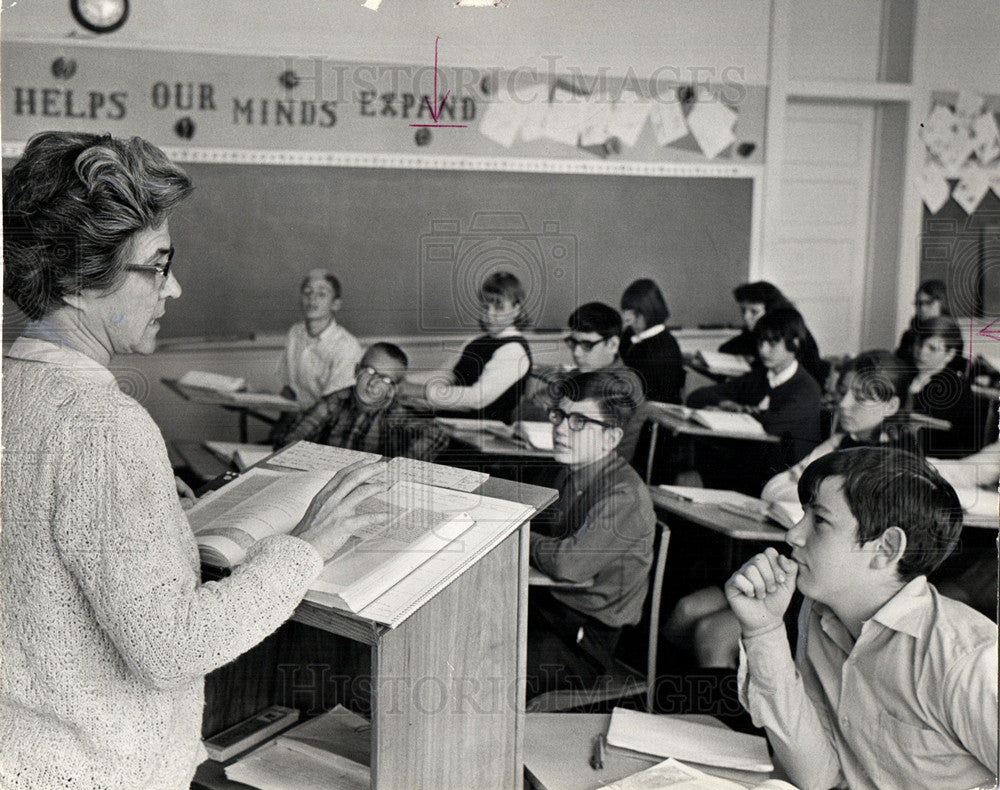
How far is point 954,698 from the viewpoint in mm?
1928

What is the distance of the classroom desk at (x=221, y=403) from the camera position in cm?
433

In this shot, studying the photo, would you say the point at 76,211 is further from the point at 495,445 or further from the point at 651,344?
the point at 651,344

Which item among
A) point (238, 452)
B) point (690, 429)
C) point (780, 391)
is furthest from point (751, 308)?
point (238, 452)

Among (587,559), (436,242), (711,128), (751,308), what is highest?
(711,128)

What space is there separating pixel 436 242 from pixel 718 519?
1.54 metres

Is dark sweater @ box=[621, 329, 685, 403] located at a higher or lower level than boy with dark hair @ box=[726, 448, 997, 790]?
higher

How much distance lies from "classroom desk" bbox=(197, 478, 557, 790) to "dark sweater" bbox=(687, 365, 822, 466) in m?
1.58

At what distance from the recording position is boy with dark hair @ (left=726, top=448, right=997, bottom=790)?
1.94 meters

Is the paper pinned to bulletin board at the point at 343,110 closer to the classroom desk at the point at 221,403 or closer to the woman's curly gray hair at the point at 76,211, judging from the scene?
the classroom desk at the point at 221,403

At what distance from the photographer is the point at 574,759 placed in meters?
1.98

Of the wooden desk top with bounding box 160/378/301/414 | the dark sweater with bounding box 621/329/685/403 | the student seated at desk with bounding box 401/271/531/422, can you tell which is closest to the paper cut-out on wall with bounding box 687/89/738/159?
the dark sweater with bounding box 621/329/685/403

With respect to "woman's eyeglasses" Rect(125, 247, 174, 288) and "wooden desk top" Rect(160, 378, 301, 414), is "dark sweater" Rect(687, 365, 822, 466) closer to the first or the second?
"wooden desk top" Rect(160, 378, 301, 414)

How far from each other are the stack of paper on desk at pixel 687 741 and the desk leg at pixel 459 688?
1.06 feet

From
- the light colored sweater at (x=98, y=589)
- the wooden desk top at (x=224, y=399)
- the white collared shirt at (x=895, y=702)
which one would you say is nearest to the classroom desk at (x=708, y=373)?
the wooden desk top at (x=224, y=399)
